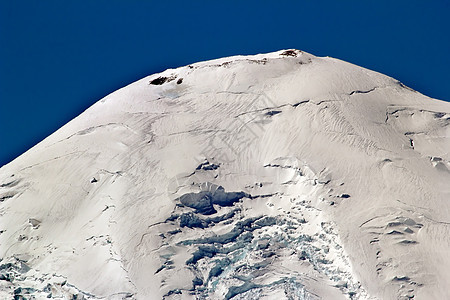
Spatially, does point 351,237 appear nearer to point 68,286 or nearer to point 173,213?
point 173,213

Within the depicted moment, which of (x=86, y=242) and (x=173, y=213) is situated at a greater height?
(x=173, y=213)

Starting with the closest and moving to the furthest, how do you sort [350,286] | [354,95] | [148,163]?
[350,286]
[148,163]
[354,95]

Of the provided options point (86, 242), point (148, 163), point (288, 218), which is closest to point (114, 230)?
point (86, 242)

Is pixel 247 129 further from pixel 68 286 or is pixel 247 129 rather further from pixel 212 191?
pixel 68 286

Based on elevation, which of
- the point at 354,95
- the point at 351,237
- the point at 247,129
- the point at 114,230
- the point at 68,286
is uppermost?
the point at 354,95

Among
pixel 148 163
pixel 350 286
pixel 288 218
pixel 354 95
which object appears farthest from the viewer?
pixel 354 95

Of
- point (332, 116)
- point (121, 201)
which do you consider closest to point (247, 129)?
point (332, 116)

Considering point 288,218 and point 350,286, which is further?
point 288,218
